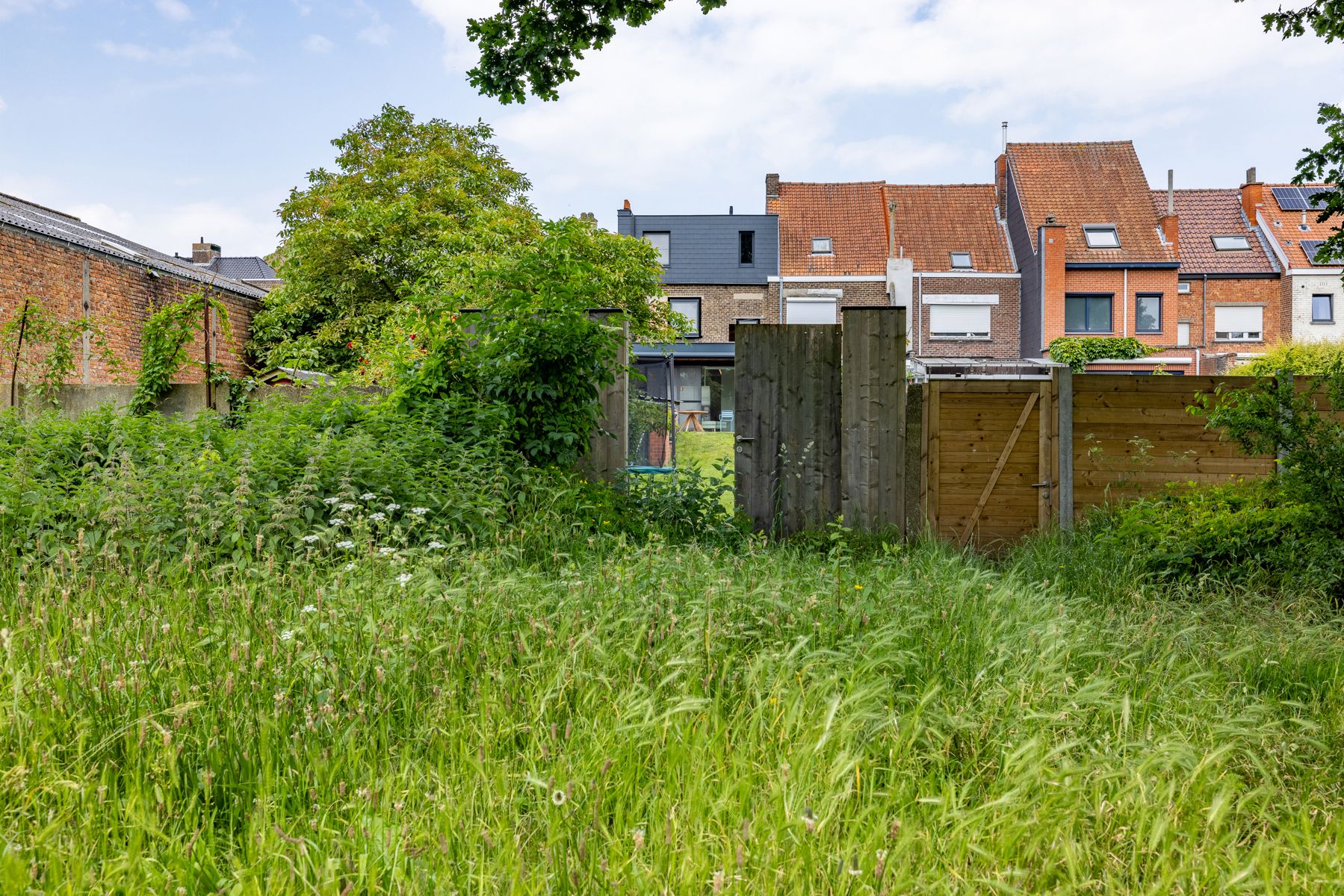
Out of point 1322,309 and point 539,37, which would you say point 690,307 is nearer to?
point 1322,309

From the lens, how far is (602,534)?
514 centimetres

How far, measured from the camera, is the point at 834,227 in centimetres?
3303

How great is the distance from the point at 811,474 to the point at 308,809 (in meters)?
5.47

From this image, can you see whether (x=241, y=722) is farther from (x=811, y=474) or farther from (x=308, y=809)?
(x=811, y=474)

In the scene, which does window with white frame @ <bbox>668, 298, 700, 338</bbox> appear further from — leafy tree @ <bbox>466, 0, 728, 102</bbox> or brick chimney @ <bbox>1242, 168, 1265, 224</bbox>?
leafy tree @ <bbox>466, 0, 728, 102</bbox>

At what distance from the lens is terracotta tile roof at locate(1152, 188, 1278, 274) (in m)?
31.5

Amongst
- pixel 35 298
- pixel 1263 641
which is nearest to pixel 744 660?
pixel 1263 641

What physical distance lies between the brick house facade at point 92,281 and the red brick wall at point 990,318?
2184 centimetres

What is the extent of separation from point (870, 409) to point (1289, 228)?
33334mm

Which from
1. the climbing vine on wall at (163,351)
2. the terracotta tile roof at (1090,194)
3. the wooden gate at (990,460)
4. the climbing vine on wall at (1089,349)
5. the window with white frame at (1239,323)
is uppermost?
the terracotta tile roof at (1090,194)

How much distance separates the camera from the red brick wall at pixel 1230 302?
31.5 m

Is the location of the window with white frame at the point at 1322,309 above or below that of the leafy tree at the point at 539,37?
above

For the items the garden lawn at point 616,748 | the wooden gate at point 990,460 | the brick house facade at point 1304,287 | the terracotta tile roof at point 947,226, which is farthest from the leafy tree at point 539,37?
the brick house facade at point 1304,287

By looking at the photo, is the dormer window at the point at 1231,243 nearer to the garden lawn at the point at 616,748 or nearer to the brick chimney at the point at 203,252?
the garden lawn at the point at 616,748
